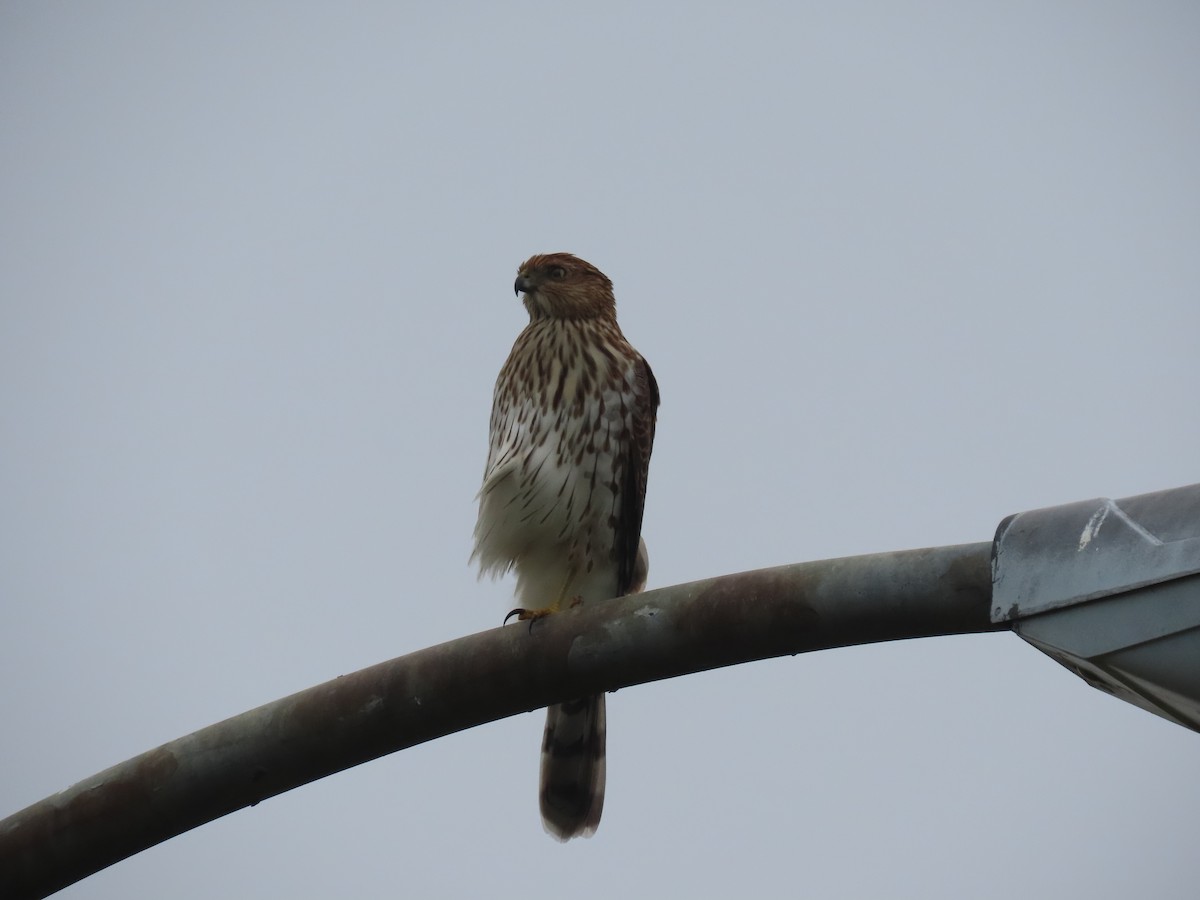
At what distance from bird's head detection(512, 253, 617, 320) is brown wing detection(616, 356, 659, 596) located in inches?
25.0

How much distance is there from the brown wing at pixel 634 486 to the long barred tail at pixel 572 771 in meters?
0.63

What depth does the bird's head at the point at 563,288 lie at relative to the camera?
6.57 m

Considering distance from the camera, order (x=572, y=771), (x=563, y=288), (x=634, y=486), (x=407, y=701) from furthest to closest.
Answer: (x=563, y=288), (x=634, y=486), (x=572, y=771), (x=407, y=701)

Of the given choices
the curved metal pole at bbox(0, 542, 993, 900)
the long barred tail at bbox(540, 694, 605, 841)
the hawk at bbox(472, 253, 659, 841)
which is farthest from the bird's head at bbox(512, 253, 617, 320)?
the curved metal pole at bbox(0, 542, 993, 900)

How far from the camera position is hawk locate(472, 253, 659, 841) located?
561 centimetres

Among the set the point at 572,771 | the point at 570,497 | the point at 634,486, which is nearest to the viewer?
the point at 572,771

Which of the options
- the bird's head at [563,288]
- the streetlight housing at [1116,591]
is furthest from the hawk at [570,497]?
the streetlight housing at [1116,591]

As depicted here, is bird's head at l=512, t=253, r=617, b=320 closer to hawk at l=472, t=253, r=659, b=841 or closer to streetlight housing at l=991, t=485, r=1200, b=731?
hawk at l=472, t=253, r=659, b=841

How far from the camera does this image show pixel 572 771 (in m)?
5.57

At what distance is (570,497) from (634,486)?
0.32 m

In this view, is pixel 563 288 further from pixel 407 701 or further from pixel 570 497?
pixel 407 701

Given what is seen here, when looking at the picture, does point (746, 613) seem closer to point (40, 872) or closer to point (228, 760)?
point (228, 760)

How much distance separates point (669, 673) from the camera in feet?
11.5

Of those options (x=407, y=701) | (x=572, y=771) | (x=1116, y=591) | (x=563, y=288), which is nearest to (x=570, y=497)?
(x=572, y=771)
